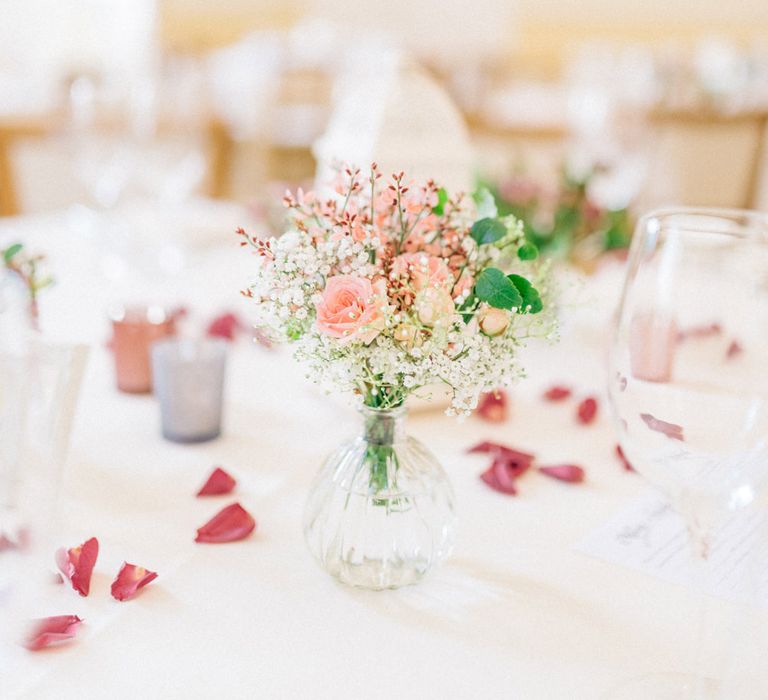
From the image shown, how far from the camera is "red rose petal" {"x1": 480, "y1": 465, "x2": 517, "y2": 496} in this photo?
0.82 meters

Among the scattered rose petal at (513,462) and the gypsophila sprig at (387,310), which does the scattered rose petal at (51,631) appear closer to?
the gypsophila sprig at (387,310)

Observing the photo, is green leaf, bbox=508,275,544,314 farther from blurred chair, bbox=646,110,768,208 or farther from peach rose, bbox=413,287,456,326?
blurred chair, bbox=646,110,768,208

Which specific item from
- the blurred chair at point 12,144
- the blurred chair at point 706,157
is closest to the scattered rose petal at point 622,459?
the blurred chair at point 706,157

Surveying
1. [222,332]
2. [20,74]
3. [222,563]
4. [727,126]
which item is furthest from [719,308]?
[20,74]

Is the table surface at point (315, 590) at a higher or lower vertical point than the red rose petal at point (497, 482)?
lower

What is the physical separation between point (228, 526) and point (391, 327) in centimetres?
26

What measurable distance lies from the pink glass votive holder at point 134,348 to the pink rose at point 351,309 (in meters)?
0.53

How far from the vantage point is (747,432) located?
21.2 inches

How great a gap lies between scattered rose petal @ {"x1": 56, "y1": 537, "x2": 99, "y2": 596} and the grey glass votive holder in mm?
264

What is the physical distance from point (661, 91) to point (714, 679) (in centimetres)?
684

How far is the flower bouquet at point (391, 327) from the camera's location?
576mm

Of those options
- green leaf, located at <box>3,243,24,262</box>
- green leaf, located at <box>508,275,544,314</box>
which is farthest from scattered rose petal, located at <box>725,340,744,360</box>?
green leaf, located at <box>3,243,24,262</box>

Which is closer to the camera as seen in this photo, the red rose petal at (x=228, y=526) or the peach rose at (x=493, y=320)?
the peach rose at (x=493, y=320)

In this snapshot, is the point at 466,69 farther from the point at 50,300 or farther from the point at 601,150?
the point at 50,300
